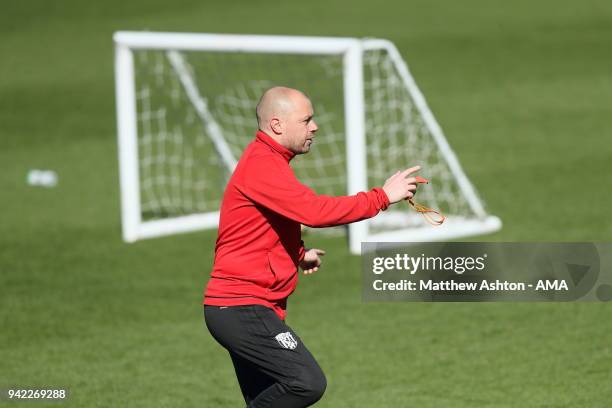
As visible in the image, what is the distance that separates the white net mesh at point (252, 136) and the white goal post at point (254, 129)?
0.02 meters

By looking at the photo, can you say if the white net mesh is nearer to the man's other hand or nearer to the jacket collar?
the man's other hand

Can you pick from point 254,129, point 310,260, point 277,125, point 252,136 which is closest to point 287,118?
point 277,125

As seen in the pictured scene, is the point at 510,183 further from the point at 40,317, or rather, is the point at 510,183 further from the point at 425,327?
the point at 40,317

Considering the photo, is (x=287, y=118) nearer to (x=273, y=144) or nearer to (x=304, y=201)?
(x=273, y=144)

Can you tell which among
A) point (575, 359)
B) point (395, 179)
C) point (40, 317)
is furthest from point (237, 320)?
point (40, 317)

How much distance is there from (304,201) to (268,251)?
32cm

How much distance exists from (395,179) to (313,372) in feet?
2.78

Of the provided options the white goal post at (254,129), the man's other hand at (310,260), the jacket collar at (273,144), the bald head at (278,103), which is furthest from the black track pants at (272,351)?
the white goal post at (254,129)

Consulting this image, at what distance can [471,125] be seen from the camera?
14.8 meters

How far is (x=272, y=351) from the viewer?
15.9ft

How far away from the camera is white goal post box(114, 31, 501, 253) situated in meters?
9.70

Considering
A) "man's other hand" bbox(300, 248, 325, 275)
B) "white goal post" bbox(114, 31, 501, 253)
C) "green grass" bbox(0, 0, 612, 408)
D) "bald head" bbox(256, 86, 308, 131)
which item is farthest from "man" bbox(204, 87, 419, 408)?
"white goal post" bbox(114, 31, 501, 253)

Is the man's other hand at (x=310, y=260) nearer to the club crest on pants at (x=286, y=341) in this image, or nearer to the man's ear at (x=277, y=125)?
the club crest on pants at (x=286, y=341)

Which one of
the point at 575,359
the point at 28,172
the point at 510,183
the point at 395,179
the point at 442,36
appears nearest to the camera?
the point at 395,179
